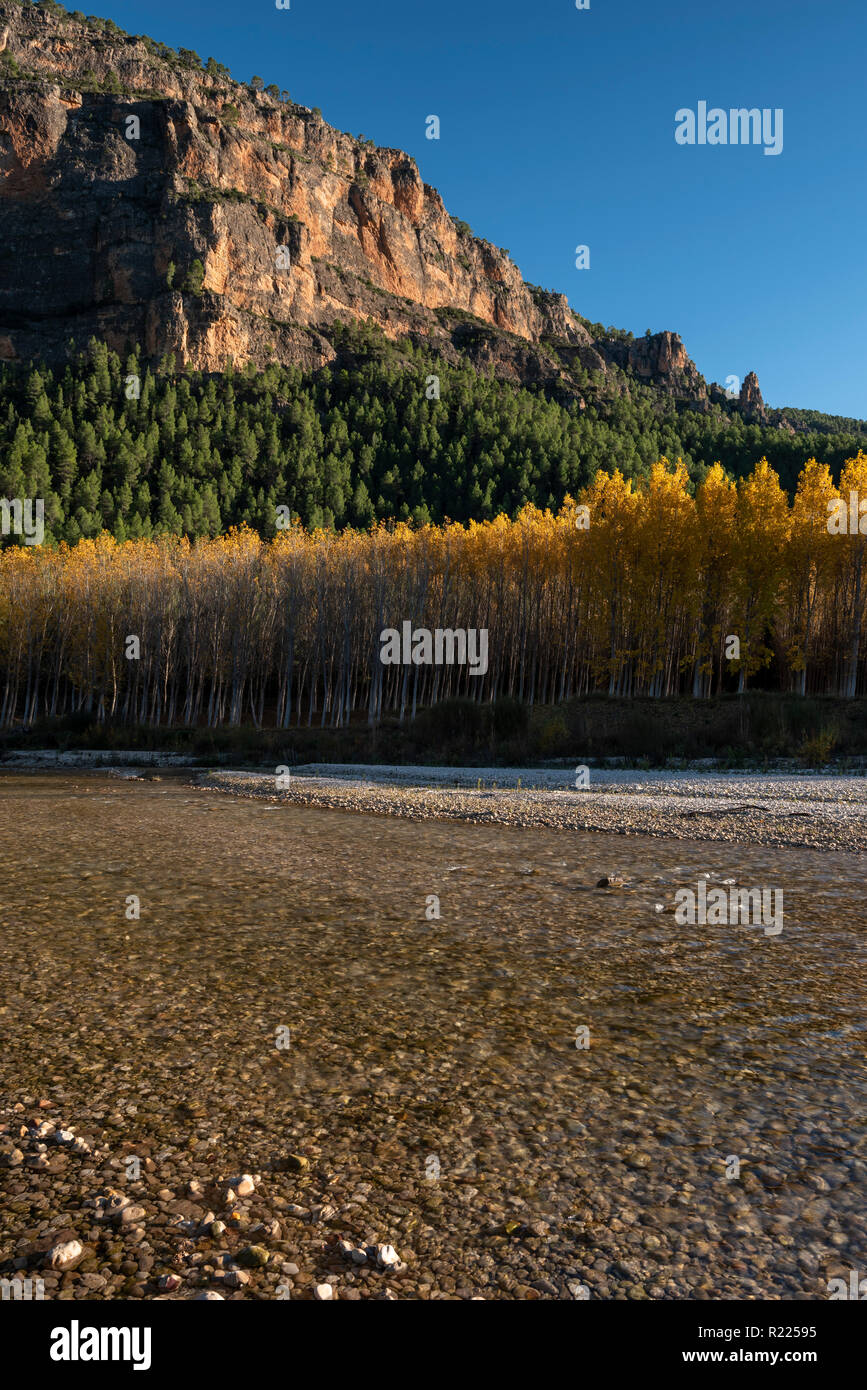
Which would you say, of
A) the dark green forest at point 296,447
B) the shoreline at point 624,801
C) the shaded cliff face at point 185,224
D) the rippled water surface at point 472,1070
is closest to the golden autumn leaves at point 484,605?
the shoreline at point 624,801

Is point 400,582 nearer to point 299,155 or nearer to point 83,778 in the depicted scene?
point 83,778

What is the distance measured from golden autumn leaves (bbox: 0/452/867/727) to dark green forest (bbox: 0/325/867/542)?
2487cm

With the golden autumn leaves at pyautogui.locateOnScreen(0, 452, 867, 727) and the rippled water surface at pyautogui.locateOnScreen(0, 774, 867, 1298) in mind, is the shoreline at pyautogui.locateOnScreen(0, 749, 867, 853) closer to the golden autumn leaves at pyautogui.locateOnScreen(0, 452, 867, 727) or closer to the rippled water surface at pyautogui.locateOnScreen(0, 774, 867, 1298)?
the rippled water surface at pyautogui.locateOnScreen(0, 774, 867, 1298)

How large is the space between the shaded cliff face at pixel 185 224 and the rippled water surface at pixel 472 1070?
136 meters

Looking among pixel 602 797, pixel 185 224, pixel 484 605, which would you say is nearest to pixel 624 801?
pixel 602 797

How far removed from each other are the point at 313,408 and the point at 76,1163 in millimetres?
124510

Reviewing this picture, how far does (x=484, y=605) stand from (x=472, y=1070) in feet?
177

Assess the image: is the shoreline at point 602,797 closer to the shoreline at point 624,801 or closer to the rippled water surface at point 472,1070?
the shoreline at point 624,801

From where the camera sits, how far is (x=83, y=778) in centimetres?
3425

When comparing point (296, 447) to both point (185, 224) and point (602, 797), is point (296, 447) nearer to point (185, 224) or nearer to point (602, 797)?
point (185, 224)

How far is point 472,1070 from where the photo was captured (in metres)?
6.10

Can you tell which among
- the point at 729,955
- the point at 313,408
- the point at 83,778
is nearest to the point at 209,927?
the point at 729,955

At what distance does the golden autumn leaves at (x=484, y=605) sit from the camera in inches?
1892
